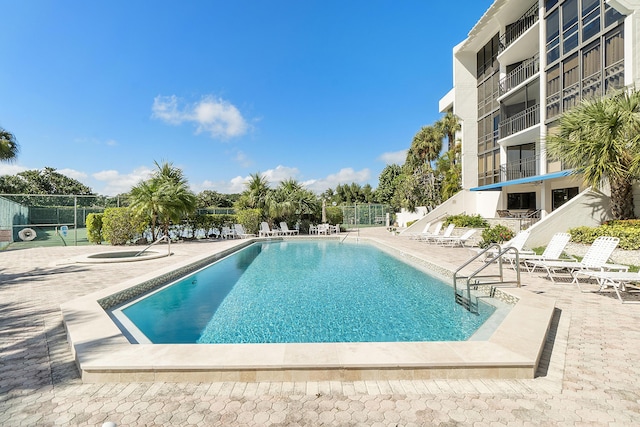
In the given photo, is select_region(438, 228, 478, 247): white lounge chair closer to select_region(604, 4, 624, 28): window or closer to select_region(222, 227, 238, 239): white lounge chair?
select_region(604, 4, 624, 28): window

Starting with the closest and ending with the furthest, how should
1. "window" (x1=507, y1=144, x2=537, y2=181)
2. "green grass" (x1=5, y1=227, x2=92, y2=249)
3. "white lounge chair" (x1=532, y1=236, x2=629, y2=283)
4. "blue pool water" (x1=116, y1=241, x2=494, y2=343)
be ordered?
1. "blue pool water" (x1=116, y1=241, x2=494, y2=343)
2. "white lounge chair" (x1=532, y1=236, x2=629, y2=283)
3. "green grass" (x1=5, y1=227, x2=92, y2=249)
4. "window" (x1=507, y1=144, x2=537, y2=181)

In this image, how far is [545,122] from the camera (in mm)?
16203

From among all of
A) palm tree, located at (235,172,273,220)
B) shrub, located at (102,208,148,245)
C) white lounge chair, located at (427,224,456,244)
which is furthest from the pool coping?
palm tree, located at (235,172,273,220)

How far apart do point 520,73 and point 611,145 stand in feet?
39.6

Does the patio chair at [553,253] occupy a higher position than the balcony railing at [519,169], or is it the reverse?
the balcony railing at [519,169]

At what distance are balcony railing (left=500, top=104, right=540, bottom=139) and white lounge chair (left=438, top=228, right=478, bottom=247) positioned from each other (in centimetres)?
836

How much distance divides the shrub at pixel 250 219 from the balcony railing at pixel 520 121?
1674 cm

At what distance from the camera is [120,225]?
15.8m

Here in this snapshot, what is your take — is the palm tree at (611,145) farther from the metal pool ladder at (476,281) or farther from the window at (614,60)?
the metal pool ladder at (476,281)

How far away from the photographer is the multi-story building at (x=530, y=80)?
12.8 m

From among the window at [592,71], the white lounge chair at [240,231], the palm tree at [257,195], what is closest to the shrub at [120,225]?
the white lounge chair at [240,231]

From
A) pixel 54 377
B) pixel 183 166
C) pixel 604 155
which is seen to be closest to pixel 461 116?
pixel 604 155

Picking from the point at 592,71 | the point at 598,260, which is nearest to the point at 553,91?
the point at 592,71

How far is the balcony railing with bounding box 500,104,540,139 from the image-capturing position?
1779 centimetres
